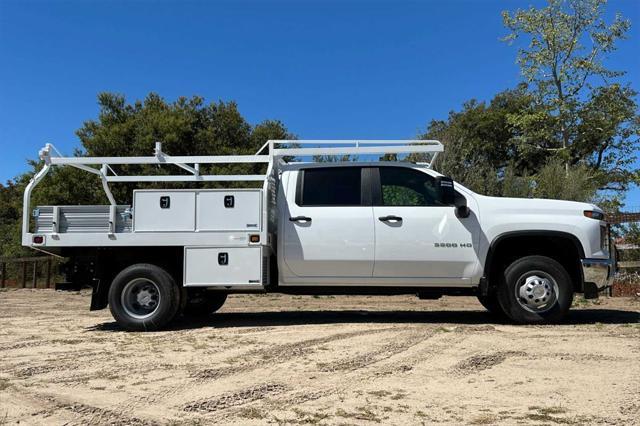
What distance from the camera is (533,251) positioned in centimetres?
757

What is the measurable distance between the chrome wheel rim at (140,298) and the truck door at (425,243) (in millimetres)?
3057

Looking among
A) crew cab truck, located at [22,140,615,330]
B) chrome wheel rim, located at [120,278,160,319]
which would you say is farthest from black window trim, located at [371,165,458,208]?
chrome wheel rim, located at [120,278,160,319]

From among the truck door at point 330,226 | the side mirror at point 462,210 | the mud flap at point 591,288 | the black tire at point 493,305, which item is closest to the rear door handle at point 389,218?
the truck door at point 330,226

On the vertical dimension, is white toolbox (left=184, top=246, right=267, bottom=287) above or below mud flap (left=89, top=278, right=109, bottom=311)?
above

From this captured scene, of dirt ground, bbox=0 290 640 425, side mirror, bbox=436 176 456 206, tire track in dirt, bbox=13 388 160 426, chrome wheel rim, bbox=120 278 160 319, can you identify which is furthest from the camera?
chrome wheel rim, bbox=120 278 160 319

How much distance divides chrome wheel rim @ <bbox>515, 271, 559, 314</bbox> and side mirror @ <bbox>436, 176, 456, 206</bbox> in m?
1.38

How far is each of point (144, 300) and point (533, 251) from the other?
17.8 feet

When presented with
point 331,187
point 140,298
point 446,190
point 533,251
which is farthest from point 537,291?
point 140,298

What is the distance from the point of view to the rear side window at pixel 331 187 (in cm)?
750

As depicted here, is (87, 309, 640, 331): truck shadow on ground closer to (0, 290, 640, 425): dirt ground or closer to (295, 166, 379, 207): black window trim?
(0, 290, 640, 425): dirt ground

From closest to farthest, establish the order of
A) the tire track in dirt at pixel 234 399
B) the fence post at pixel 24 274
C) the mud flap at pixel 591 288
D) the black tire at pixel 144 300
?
1. the tire track in dirt at pixel 234 399
2. the mud flap at pixel 591 288
3. the black tire at pixel 144 300
4. the fence post at pixel 24 274

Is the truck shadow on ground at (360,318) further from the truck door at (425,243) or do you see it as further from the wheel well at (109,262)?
the truck door at (425,243)

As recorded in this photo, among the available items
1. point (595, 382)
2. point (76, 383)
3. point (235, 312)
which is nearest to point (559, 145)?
point (235, 312)

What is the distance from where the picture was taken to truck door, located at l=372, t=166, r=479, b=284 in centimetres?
727
